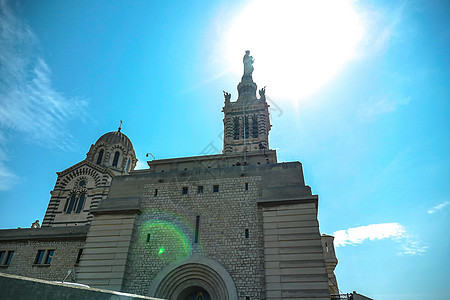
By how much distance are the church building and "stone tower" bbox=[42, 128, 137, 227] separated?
30.4 ft

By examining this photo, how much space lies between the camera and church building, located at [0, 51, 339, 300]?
15445 mm

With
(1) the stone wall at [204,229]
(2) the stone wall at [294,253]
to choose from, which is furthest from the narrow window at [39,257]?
(2) the stone wall at [294,253]

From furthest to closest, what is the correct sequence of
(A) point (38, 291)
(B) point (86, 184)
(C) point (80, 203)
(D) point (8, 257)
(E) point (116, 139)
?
(E) point (116, 139) → (B) point (86, 184) → (C) point (80, 203) → (D) point (8, 257) → (A) point (38, 291)

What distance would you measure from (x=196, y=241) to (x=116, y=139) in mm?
28262

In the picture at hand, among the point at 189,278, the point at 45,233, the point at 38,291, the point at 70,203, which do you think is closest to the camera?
the point at 38,291

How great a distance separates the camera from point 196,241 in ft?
57.4

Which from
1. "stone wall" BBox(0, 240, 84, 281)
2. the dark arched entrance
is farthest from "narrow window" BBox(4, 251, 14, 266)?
the dark arched entrance

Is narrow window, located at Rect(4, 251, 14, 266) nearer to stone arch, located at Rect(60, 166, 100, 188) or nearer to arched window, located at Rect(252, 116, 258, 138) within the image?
stone arch, located at Rect(60, 166, 100, 188)

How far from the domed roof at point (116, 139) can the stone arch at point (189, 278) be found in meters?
28.1

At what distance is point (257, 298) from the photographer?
15039 millimetres

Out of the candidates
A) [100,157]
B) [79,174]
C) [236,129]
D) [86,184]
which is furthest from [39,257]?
[236,129]

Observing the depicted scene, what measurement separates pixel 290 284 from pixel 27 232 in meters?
21.3

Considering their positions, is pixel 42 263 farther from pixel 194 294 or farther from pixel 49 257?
pixel 194 294

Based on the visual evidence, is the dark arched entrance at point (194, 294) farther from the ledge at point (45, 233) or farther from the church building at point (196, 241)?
the ledge at point (45, 233)
